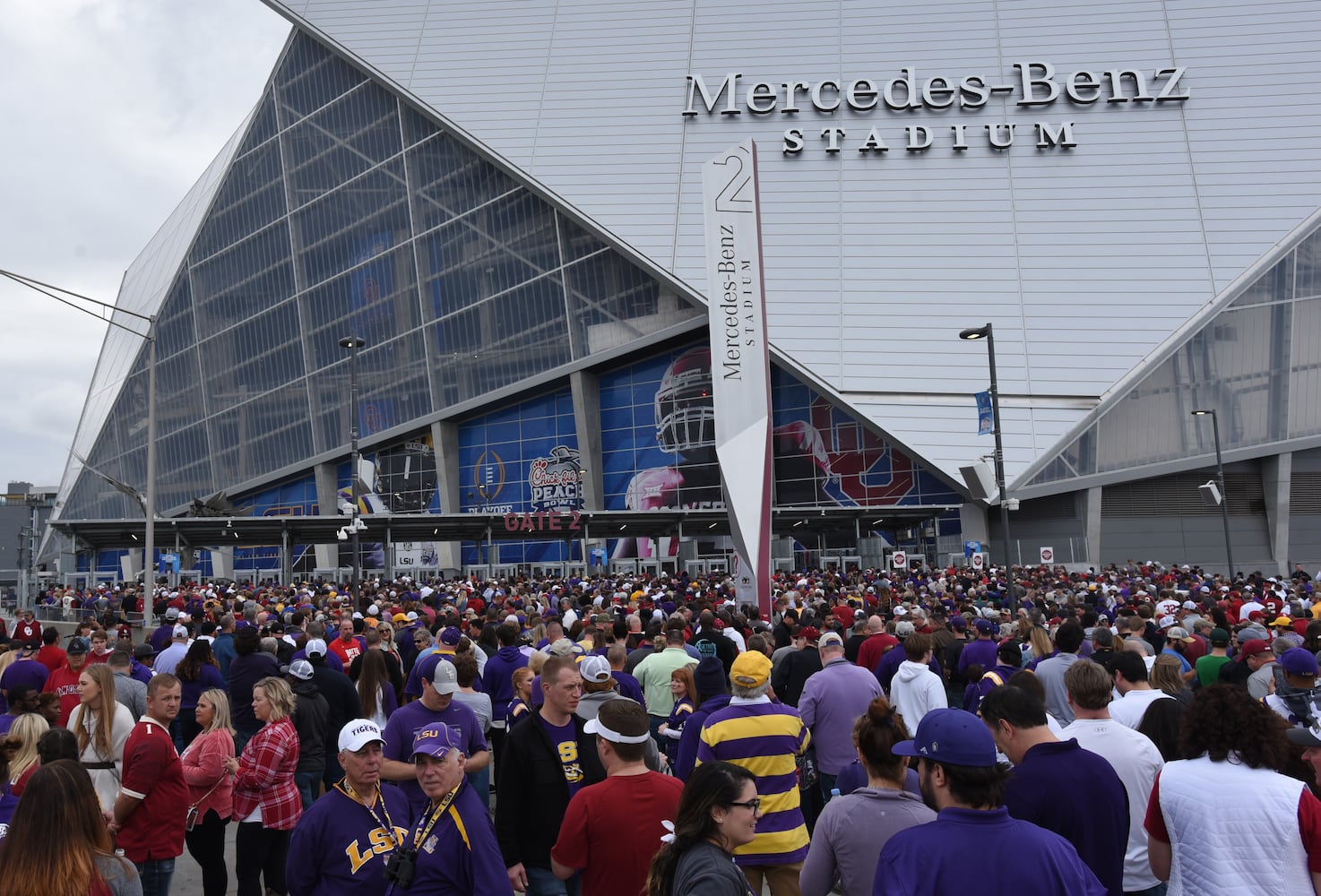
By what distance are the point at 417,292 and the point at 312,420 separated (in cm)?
935

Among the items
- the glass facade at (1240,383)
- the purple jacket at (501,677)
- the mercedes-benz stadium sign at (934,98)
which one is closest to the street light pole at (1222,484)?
the glass facade at (1240,383)

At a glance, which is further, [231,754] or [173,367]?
[173,367]

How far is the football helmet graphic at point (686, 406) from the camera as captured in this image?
51.3m

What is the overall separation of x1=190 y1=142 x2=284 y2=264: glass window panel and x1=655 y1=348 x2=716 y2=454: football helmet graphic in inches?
979

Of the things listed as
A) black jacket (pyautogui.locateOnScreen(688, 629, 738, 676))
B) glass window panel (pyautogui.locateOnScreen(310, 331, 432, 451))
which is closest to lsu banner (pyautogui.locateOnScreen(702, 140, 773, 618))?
black jacket (pyautogui.locateOnScreen(688, 629, 738, 676))

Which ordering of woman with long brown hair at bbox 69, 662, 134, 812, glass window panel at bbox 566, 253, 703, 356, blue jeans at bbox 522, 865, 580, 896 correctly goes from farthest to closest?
glass window panel at bbox 566, 253, 703, 356 → woman with long brown hair at bbox 69, 662, 134, 812 → blue jeans at bbox 522, 865, 580, 896

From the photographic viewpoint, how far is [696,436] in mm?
51844

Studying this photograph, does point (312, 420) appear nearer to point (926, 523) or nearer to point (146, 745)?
point (926, 523)

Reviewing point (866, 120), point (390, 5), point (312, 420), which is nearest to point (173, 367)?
point (312, 420)

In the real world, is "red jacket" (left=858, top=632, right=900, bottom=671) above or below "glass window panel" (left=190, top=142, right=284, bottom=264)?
below

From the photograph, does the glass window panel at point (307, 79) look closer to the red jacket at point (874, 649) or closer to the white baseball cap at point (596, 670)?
the red jacket at point (874, 649)

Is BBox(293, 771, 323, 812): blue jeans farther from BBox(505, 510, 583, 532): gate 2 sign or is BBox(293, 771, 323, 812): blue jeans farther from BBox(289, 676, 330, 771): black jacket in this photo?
BBox(505, 510, 583, 532): gate 2 sign

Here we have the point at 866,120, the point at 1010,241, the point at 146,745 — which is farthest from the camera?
the point at 866,120

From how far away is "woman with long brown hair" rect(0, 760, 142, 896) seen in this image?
3.62 metres
